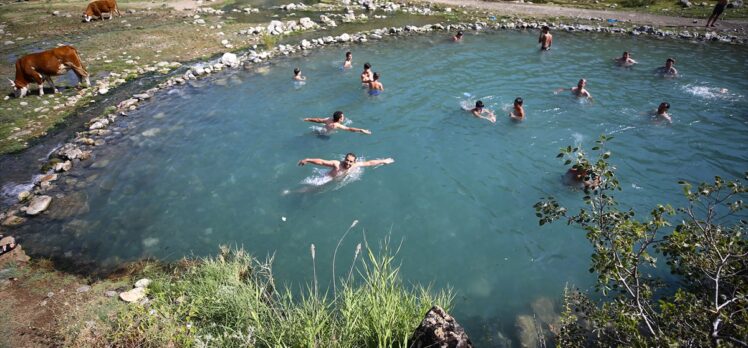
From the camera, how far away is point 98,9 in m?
26.5

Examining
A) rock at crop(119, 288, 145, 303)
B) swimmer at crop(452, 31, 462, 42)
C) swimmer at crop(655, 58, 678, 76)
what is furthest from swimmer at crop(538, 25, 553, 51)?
rock at crop(119, 288, 145, 303)

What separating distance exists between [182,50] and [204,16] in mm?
8672

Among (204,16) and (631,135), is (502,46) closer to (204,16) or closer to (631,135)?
(631,135)

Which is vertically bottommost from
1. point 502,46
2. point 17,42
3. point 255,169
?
point 255,169

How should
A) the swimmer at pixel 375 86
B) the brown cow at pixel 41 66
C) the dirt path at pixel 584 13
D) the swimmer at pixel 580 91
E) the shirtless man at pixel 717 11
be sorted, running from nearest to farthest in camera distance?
the swimmer at pixel 580 91 < the brown cow at pixel 41 66 < the swimmer at pixel 375 86 < the shirtless man at pixel 717 11 < the dirt path at pixel 584 13

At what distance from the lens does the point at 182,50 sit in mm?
20516

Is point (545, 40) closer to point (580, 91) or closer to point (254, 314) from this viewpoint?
point (580, 91)

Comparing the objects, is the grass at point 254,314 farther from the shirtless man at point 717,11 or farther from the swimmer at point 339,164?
the shirtless man at point 717,11

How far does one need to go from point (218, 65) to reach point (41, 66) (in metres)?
6.84

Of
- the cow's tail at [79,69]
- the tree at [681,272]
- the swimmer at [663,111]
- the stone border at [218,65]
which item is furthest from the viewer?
the cow's tail at [79,69]

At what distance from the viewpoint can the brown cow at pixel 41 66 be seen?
15.0 meters

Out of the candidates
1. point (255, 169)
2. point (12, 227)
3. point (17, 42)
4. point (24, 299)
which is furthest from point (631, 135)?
point (17, 42)

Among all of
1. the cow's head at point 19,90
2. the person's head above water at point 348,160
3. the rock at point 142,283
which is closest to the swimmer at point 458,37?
the person's head above water at point 348,160

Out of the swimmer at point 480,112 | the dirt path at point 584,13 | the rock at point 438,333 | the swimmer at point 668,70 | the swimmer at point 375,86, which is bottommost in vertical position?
the rock at point 438,333
